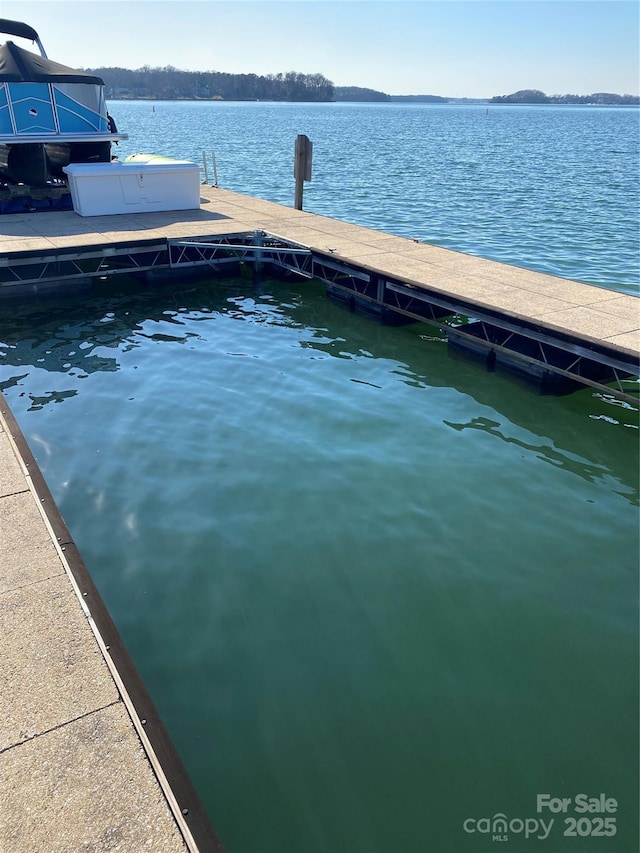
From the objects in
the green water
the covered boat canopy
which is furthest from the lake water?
the covered boat canopy

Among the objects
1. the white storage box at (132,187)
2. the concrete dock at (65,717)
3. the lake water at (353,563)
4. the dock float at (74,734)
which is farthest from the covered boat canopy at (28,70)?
the dock float at (74,734)

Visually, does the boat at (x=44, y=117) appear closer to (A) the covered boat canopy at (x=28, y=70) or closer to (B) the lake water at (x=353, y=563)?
(A) the covered boat canopy at (x=28, y=70)

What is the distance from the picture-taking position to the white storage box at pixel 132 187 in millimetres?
17516

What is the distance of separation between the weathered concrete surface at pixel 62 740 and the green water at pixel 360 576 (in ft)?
3.43

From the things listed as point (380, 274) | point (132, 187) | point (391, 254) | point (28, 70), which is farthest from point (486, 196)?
point (28, 70)

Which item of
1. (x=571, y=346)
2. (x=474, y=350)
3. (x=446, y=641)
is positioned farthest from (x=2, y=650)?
(x=474, y=350)

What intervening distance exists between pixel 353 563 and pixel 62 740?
3.53m

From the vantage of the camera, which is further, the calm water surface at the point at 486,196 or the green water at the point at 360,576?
the calm water surface at the point at 486,196

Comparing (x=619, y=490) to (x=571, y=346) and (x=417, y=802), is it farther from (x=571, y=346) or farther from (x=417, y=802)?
(x=417, y=802)

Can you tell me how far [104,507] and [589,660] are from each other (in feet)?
18.4

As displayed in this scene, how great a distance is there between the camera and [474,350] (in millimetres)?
12031

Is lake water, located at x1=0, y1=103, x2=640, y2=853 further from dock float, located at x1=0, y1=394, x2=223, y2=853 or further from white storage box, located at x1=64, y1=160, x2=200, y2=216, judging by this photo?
white storage box, located at x1=64, y1=160, x2=200, y2=216

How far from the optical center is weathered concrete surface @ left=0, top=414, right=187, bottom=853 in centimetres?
328

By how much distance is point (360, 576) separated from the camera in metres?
6.46
